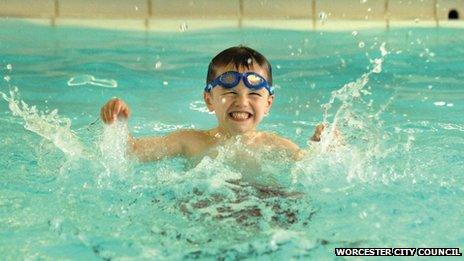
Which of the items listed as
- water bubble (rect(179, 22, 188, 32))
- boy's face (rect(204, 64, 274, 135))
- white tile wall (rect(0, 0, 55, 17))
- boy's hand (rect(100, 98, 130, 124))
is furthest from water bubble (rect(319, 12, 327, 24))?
boy's hand (rect(100, 98, 130, 124))

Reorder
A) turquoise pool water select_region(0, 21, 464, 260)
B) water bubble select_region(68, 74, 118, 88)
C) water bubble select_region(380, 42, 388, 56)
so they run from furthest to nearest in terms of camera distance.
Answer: water bubble select_region(380, 42, 388, 56), water bubble select_region(68, 74, 118, 88), turquoise pool water select_region(0, 21, 464, 260)

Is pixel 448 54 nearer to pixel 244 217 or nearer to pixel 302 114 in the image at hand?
pixel 302 114

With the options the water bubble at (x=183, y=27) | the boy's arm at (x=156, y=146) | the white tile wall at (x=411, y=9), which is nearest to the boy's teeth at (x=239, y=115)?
the boy's arm at (x=156, y=146)

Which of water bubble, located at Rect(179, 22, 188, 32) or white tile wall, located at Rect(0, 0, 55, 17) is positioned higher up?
white tile wall, located at Rect(0, 0, 55, 17)

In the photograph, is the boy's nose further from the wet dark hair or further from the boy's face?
the wet dark hair

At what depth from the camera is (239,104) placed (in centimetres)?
304

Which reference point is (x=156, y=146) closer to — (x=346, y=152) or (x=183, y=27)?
(x=346, y=152)

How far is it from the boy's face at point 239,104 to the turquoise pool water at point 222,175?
5.0 inches

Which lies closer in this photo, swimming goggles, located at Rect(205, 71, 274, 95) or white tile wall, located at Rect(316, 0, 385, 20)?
swimming goggles, located at Rect(205, 71, 274, 95)

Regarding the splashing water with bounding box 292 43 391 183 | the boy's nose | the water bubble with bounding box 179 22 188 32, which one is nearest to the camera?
the boy's nose

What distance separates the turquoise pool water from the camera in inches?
96.1

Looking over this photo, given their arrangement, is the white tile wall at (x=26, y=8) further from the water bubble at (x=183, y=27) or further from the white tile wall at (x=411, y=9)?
the white tile wall at (x=411, y=9)

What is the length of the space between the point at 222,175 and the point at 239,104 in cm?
31

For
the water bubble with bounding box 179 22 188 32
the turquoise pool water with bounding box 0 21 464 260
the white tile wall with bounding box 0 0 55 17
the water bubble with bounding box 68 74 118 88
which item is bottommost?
the turquoise pool water with bounding box 0 21 464 260
